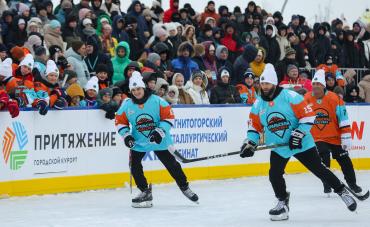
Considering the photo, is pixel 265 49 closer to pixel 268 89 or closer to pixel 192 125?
pixel 192 125

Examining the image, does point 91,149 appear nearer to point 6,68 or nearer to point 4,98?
point 6,68

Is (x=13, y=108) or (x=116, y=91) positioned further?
(x=116, y=91)

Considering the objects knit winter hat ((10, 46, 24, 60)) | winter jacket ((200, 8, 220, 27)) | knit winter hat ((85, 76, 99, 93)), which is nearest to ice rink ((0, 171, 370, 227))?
knit winter hat ((85, 76, 99, 93))

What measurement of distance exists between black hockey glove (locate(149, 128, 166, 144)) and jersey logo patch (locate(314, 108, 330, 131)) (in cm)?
248

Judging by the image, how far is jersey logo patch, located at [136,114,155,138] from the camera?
40.7 feet

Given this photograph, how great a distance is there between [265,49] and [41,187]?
7781 mm

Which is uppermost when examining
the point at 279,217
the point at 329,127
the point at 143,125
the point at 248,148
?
the point at 248,148

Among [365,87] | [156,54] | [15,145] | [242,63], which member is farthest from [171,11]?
[15,145]

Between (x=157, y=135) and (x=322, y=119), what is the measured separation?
2672mm

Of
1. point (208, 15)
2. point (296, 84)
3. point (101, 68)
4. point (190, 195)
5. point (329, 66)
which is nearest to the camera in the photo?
point (190, 195)

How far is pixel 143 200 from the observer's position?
12.4 m

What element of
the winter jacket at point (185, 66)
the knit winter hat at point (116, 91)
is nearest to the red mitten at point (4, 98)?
the knit winter hat at point (116, 91)

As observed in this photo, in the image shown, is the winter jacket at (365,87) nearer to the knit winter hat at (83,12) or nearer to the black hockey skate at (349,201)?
the knit winter hat at (83,12)

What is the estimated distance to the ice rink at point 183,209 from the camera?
11047 millimetres
